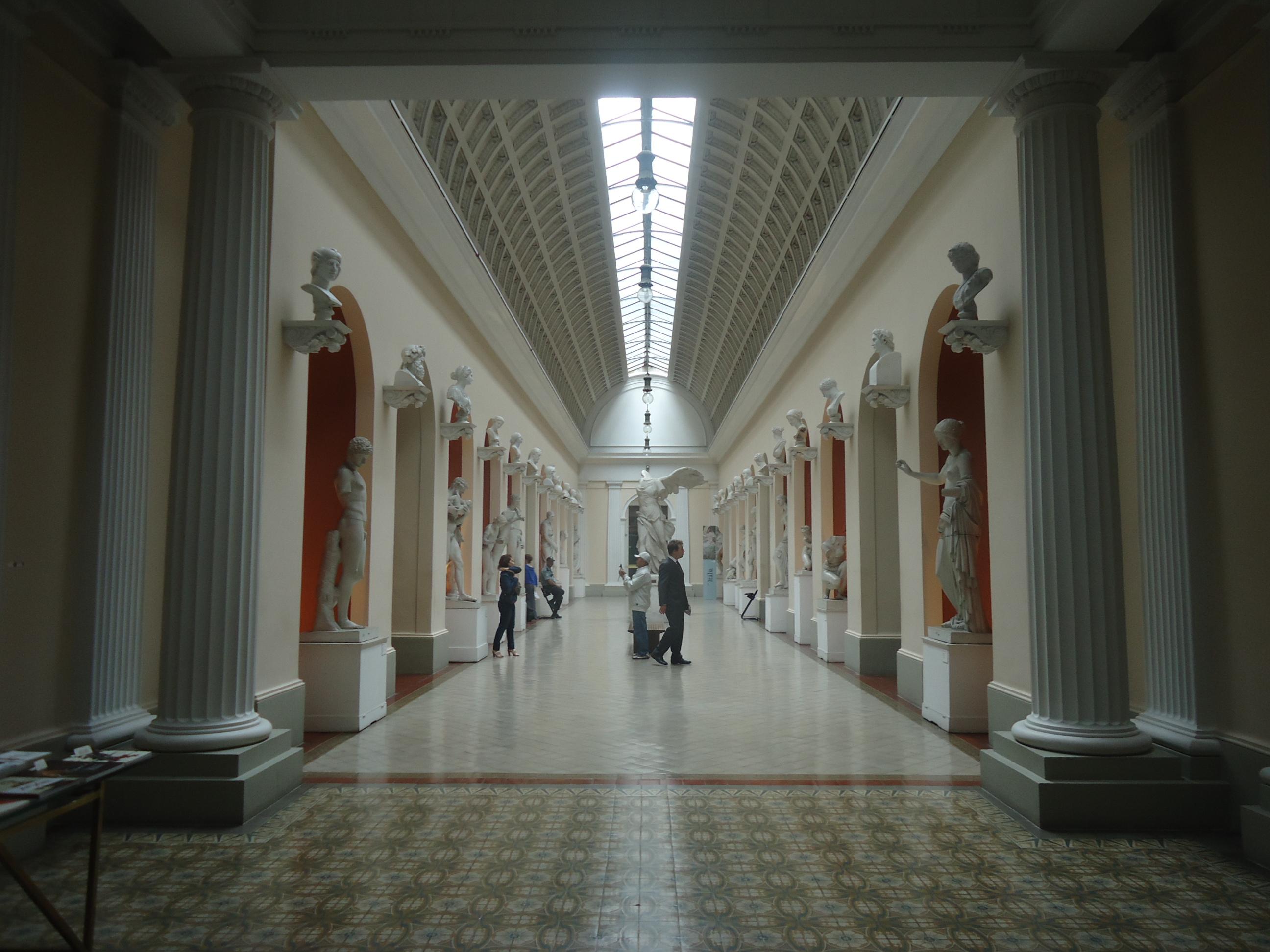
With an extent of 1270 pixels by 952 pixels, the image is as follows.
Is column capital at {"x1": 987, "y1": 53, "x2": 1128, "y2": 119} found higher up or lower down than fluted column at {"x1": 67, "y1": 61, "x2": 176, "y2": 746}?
higher up

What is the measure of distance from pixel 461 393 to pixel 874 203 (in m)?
5.71

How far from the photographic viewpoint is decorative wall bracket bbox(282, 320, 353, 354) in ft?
20.5

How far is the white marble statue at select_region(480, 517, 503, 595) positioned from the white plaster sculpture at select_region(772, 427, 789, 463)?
5.60 metres

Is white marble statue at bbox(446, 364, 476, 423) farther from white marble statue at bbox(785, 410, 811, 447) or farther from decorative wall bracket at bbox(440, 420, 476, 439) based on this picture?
white marble statue at bbox(785, 410, 811, 447)

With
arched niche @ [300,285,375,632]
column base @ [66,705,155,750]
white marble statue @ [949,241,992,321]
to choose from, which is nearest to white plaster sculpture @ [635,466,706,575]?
arched niche @ [300,285,375,632]

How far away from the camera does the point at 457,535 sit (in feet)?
39.7

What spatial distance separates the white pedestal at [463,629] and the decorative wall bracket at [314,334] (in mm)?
6656

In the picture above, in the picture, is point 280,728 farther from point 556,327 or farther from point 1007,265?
point 556,327

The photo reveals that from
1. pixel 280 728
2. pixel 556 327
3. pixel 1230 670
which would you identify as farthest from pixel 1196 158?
pixel 556 327

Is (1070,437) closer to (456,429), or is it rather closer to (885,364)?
(885,364)

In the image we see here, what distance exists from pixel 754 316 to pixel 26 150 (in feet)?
56.8

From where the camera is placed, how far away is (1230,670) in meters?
4.71

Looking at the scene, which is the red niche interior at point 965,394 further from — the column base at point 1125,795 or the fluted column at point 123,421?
the fluted column at point 123,421

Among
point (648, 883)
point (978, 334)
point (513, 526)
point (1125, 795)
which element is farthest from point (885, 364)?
point (513, 526)
